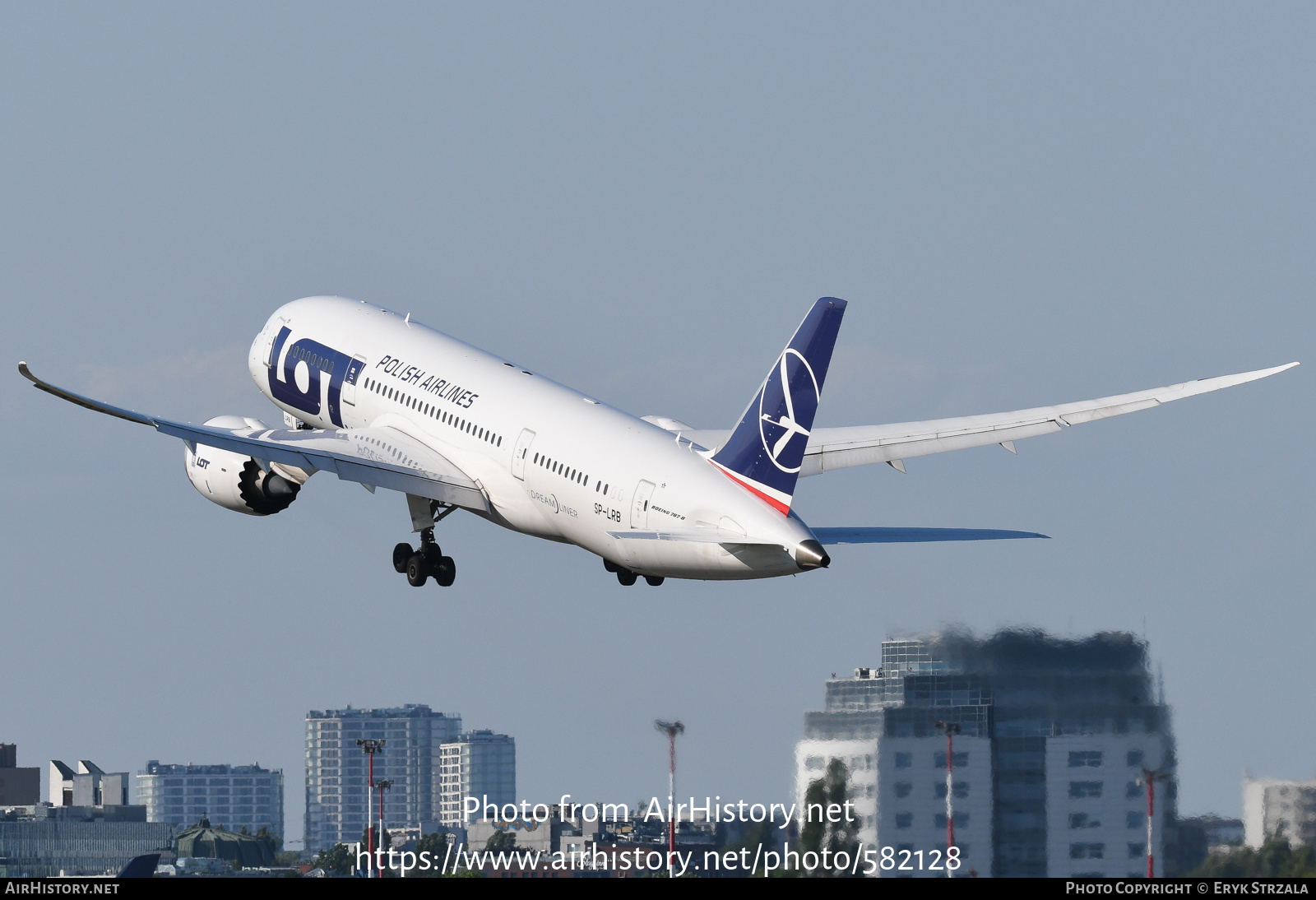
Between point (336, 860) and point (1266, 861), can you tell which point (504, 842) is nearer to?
point (336, 860)

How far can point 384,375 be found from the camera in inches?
2250

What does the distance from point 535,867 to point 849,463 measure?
17.9 m

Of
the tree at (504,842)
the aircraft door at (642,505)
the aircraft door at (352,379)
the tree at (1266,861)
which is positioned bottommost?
the tree at (504,842)

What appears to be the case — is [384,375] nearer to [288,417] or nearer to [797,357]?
[288,417]

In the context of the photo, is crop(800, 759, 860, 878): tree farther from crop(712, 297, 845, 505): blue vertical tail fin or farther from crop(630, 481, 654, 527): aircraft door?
crop(630, 481, 654, 527): aircraft door

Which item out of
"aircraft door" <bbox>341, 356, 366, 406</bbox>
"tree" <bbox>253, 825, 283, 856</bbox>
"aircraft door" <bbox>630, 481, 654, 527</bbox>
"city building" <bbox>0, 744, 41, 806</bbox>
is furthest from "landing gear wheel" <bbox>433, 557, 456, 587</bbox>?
"city building" <bbox>0, 744, 41, 806</bbox>

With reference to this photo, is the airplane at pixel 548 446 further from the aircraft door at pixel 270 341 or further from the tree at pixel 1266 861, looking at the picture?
the tree at pixel 1266 861

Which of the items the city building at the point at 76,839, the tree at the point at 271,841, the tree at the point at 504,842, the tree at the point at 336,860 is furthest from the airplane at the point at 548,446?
the city building at the point at 76,839

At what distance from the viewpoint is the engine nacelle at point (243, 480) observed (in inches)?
2281

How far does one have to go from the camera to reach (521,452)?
52062 millimetres

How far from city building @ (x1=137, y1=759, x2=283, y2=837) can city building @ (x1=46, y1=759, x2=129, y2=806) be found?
30.5m

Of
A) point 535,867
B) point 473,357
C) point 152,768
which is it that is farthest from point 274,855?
point 152,768

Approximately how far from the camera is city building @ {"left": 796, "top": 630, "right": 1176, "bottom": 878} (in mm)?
43812

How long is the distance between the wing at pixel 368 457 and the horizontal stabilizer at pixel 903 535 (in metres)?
9.07
